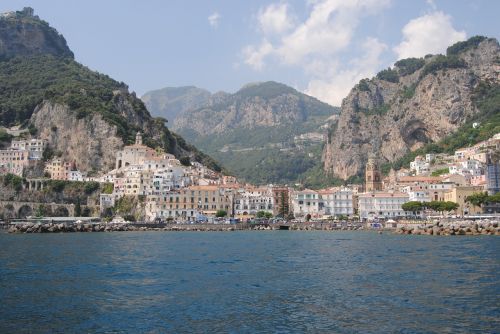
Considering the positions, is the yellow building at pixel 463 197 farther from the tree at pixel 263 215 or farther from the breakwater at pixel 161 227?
the tree at pixel 263 215

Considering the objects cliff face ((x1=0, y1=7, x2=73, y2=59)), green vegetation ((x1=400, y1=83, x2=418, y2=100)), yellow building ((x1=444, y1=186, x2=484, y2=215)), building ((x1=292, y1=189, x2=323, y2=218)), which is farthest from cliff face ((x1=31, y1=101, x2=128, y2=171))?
green vegetation ((x1=400, y1=83, x2=418, y2=100))

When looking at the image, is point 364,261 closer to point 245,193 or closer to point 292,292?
point 292,292

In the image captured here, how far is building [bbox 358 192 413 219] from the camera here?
112m

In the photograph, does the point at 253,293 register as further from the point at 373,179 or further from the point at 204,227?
the point at 373,179

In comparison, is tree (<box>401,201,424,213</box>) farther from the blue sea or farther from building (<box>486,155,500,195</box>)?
the blue sea

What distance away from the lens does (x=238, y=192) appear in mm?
119000

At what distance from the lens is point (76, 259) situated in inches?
1713

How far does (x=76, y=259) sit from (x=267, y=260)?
14082mm

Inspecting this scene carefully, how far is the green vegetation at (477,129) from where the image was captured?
14212cm

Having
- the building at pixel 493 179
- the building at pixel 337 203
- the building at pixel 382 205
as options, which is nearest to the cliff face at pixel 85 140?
the building at pixel 337 203

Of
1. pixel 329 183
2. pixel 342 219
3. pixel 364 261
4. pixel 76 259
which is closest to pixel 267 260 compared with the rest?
pixel 364 261

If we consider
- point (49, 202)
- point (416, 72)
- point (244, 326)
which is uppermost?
point (416, 72)

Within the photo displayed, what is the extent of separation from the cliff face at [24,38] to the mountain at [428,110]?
10151 cm

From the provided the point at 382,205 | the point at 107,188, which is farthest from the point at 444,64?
the point at 107,188
